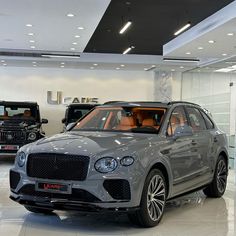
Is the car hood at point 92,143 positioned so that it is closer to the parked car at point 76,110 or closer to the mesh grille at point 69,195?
the mesh grille at point 69,195

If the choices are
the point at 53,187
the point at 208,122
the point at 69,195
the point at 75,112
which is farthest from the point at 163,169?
the point at 75,112

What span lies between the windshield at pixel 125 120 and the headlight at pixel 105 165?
1.01 meters

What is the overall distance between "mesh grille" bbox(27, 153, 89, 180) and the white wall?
50.9ft

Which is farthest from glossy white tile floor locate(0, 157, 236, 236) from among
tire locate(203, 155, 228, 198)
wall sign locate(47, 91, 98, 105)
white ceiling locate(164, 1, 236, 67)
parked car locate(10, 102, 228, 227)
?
wall sign locate(47, 91, 98, 105)

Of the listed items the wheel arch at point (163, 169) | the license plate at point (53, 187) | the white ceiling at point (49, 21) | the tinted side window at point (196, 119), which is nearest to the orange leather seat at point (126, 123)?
the wheel arch at point (163, 169)

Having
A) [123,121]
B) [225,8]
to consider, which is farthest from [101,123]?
[225,8]

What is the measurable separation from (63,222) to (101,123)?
59.2 inches

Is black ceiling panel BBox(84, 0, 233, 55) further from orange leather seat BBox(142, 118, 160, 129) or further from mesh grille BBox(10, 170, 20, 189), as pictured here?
mesh grille BBox(10, 170, 20, 189)

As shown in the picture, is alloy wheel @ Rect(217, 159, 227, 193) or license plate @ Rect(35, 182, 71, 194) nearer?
license plate @ Rect(35, 182, 71, 194)

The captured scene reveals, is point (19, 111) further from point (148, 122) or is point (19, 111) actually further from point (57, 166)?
point (57, 166)

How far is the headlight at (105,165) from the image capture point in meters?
4.70

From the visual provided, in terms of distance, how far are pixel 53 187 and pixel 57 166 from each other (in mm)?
230

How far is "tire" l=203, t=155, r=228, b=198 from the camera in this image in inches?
272

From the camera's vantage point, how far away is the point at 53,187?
480 cm
